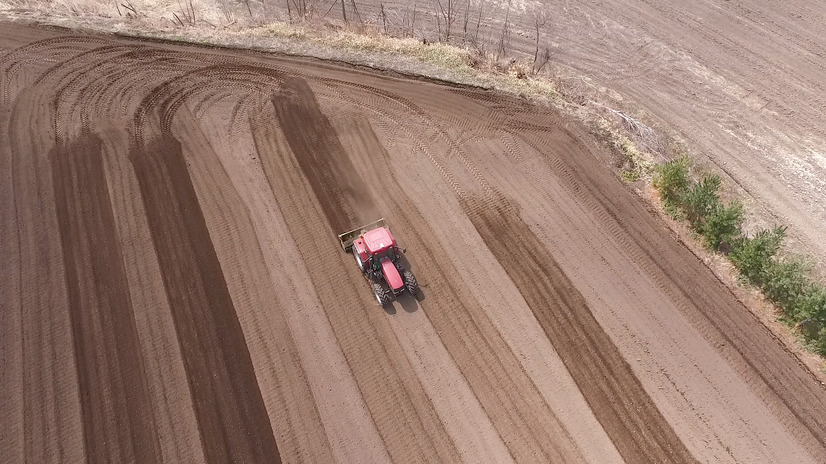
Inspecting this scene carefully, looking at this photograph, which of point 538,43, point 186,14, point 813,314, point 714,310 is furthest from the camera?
point 186,14

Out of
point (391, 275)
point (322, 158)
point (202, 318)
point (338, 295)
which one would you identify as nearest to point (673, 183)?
point (391, 275)

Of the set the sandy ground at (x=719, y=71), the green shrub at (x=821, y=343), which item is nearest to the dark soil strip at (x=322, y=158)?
the sandy ground at (x=719, y=71)

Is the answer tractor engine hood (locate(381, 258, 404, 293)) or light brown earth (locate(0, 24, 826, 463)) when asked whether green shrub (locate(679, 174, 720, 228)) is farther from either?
tractor engine hood (locate(381, 258, 404, 293))

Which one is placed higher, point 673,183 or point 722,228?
point 673,183

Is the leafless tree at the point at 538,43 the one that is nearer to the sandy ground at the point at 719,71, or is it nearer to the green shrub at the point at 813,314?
the sandy ground at the point at 719,71

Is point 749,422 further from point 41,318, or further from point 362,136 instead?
point 41,318

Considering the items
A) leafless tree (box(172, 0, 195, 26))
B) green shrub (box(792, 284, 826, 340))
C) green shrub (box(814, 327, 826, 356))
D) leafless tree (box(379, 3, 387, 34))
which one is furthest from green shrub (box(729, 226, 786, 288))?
leafless tree (box(172, 0, 195, 26))

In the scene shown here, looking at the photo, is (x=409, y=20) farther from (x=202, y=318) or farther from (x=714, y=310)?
(x=714, y=310)
